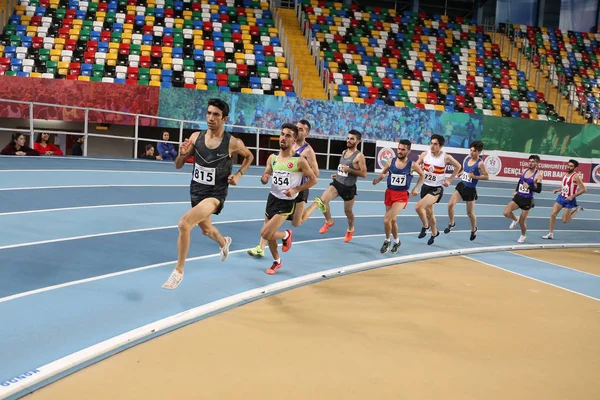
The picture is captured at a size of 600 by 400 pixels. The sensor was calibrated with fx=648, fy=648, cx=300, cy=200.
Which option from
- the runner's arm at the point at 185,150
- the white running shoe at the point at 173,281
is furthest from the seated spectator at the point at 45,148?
the white running shoe at the point at 173,281

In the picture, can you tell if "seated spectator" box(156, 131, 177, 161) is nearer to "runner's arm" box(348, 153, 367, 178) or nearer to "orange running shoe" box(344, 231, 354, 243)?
"orange running shoe" box(344, 231, 354, 243)

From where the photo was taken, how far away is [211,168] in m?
6.60

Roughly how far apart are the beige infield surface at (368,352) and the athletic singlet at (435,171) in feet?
12.0

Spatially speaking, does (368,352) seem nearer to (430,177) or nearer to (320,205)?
(320,205)

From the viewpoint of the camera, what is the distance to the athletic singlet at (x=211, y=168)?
6598 millimetres

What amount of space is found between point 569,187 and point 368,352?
11353 mm

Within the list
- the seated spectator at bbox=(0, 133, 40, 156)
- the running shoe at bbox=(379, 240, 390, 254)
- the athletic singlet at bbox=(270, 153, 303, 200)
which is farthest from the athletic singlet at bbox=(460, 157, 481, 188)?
the seated spectator at bbox=(0, 133, 40, 156)

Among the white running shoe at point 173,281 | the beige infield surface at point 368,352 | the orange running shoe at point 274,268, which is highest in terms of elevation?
the white running shoe at point 173,281

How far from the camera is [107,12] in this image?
2516 centimetres

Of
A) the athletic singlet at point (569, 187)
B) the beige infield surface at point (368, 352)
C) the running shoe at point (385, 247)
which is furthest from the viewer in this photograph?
the athletic singlet at point (569, 187)

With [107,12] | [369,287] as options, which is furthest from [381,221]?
[107,12]

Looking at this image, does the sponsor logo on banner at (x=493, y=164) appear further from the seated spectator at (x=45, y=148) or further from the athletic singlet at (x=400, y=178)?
the seated spectator at (x=45, y=148)

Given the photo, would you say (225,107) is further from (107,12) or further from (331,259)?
(107,12)

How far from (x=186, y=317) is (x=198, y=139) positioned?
188 cm
